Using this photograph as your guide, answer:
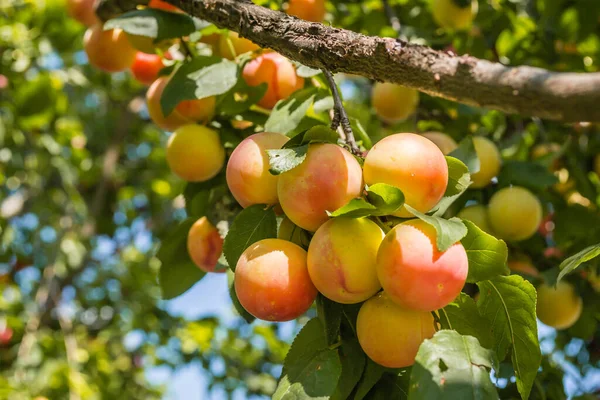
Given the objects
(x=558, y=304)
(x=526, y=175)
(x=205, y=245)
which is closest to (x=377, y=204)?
(x=205, y=245)

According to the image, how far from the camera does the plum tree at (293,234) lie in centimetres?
82

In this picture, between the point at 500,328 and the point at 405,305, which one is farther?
the point at 500,328

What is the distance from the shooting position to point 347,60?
652 mm

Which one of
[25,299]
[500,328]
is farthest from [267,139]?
[25,299]

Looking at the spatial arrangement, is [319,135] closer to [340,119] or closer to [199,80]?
[340,119]

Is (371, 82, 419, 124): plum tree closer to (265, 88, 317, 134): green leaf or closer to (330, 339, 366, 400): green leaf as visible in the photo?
(265, 88, 317, 134): green leaf

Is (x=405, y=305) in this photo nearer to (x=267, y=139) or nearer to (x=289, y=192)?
(x=289, y=192)

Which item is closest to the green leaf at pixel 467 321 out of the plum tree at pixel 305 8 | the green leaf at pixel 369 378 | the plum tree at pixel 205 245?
the green leaf at pixel 369 378

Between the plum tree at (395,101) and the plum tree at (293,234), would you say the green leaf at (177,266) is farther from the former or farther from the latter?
the plum tree at (395,101)

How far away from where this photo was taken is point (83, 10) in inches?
61.4

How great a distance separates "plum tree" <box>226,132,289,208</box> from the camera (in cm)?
80

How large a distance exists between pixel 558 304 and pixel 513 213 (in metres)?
0.27

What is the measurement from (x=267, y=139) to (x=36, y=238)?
9.11 feet

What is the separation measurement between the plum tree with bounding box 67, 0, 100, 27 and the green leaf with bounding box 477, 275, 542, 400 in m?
1.24
